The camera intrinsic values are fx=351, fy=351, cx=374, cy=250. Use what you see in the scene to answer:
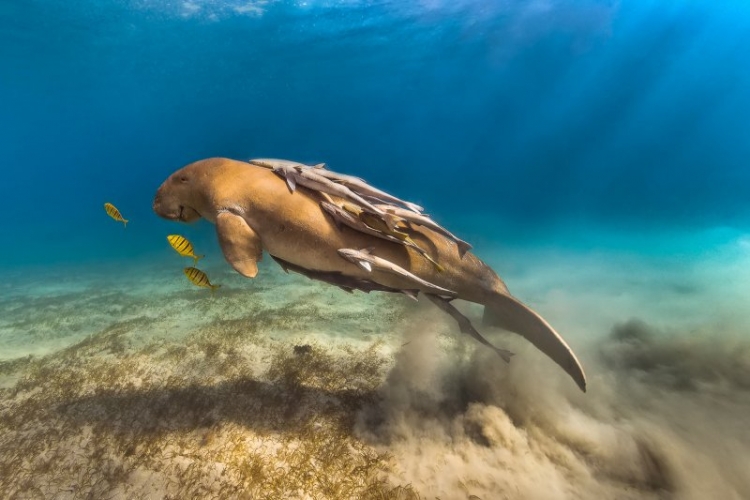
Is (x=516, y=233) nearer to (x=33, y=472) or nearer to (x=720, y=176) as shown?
(x=33, y=472)

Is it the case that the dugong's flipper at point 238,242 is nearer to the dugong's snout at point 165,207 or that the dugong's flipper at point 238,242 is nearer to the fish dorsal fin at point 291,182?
the fish dorsal fin at point 291,182

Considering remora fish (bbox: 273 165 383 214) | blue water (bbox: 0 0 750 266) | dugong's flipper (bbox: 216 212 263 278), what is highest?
blue water (bbox: 0 0 750 266)

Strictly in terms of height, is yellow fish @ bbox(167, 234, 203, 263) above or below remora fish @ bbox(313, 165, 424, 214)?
below

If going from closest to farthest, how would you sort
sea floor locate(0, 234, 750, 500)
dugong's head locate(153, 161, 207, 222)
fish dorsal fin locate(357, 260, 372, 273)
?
fish dorsal fin locate(357, 260, 372, 273) → sea floor locate(0, 234, 750, 500) → dugong's head locate(153, 161, 207, 222)

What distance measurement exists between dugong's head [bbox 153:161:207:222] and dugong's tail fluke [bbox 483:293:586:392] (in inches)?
119

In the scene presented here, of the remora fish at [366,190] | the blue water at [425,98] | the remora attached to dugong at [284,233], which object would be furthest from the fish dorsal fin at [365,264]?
the blue water at [425,98]

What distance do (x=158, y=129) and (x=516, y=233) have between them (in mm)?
81528

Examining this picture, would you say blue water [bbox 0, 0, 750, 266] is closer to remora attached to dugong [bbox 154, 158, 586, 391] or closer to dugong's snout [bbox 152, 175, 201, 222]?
dugong's snout [bbox 152, 175, 201, 222]

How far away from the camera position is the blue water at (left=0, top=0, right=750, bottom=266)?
80.7 ft

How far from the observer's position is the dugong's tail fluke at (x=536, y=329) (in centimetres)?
335

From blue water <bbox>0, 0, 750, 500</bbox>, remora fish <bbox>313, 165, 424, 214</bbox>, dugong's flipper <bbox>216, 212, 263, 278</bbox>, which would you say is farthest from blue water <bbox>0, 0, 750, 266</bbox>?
dugong's flipper <bbox>216, 212, 263, 278</bbox>

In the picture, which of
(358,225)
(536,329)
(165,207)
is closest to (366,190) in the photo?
(358,225)

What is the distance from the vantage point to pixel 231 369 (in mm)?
4730

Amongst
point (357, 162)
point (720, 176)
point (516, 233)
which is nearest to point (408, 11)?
point (516, 233)
